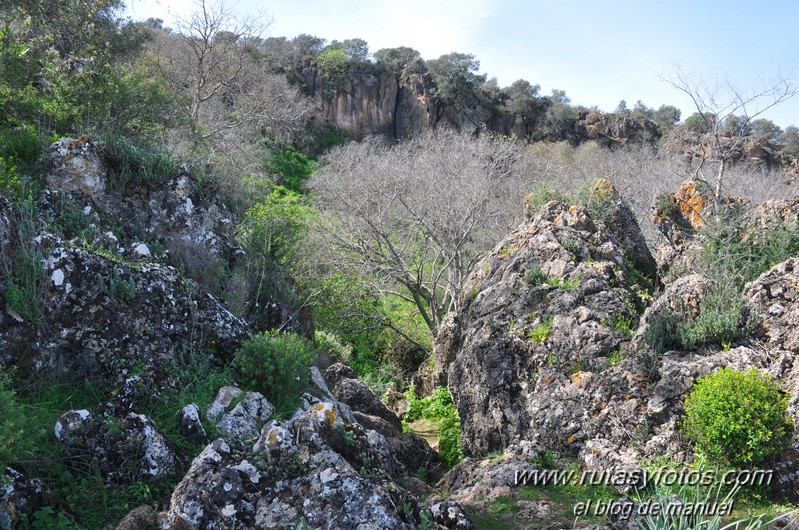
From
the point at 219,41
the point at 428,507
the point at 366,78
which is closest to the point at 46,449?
the point at 428,507

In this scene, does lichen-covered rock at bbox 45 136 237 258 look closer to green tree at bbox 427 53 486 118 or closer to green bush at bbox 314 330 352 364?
green bush at bbox 314 330 352 364

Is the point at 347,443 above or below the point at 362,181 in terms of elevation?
below

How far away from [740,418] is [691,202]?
6473 millimetres

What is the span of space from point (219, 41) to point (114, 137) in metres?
19.5

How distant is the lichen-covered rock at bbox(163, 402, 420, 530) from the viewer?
344 centimetres

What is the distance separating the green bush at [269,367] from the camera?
5.69 meters

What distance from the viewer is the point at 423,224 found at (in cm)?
1382

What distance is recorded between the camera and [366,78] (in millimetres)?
43344

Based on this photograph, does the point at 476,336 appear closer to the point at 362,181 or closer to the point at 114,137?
the point at 114,137

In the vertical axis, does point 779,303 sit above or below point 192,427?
above

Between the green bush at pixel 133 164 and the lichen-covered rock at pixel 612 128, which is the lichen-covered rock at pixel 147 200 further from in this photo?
the lichen-covered rock at pixel 612 128

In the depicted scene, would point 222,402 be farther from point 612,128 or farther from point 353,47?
point 353,47

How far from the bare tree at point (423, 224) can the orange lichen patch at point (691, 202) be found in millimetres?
4355

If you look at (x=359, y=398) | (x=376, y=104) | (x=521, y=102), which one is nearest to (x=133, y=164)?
(x=359, y=398)
